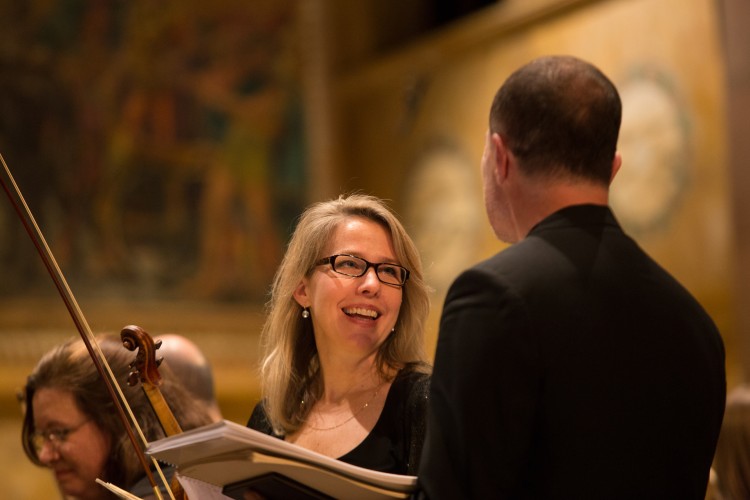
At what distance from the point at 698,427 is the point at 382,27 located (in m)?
11.5

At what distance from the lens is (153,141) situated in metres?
12.1

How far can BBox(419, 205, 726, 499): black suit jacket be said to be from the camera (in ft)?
6.95

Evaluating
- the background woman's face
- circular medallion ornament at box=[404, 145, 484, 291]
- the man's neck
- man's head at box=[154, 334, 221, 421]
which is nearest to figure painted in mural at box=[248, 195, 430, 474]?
the background woman's face

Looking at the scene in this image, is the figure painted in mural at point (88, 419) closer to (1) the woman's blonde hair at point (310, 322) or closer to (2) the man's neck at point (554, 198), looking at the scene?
(1) the woman's blonde hair at point (310, 322)

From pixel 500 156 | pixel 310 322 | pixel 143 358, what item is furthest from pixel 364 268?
pixel 500 156

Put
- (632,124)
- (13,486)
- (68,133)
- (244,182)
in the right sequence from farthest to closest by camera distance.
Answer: (244,182) → (68,133) → (13,486) → (632,124)

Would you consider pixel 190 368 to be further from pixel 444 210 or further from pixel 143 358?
pixel 444 210

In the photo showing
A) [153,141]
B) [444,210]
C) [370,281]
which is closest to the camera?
[370,281]

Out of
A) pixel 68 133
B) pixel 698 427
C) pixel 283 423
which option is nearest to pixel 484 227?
pixel 68 133

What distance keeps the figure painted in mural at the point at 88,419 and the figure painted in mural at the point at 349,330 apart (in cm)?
45

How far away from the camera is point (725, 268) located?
8281mm

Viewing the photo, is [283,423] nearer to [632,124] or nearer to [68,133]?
[632,124]

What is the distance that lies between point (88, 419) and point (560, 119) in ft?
6.92

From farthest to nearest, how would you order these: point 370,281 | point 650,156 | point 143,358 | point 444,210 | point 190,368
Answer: point 444,210 → point 650,156 → point 190,368 → point 370,281 → point 143,358
